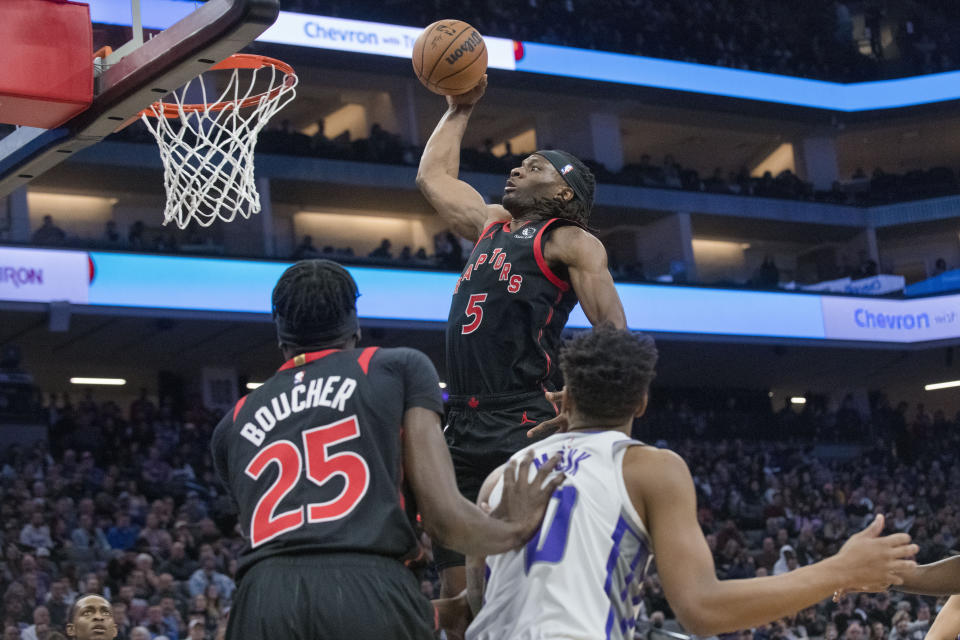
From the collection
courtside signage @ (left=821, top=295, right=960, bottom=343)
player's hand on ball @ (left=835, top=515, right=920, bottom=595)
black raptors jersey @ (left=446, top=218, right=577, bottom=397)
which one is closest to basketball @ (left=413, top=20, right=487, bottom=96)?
black raptors jersey @ (left=446, top=218, right=577, bottom=397)

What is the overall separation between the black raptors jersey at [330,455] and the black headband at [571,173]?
1.88m

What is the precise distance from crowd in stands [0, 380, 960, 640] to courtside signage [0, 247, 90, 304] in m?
1.60

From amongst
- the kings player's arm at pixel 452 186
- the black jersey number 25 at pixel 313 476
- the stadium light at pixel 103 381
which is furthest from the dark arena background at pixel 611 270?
the black jersey number 25 at pixel 313 476

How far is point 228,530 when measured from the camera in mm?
14672

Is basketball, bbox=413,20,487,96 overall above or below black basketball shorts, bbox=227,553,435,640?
above

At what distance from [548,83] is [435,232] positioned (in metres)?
4.09

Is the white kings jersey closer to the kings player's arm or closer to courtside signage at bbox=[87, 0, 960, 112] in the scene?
the kings player's arm

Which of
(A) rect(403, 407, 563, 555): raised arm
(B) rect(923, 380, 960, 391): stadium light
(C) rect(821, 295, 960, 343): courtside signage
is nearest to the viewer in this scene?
(A) rect(403, 407, 563, 555): raised arm

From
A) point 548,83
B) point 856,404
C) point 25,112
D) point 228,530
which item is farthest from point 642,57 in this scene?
point 25,112

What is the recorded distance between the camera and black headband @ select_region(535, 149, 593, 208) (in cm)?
475

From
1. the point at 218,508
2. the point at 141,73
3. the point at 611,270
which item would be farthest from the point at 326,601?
the point at 611,270

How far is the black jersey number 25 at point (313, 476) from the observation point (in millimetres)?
2887

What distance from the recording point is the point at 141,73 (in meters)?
4.93

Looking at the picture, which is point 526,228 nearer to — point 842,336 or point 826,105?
point 842,336
